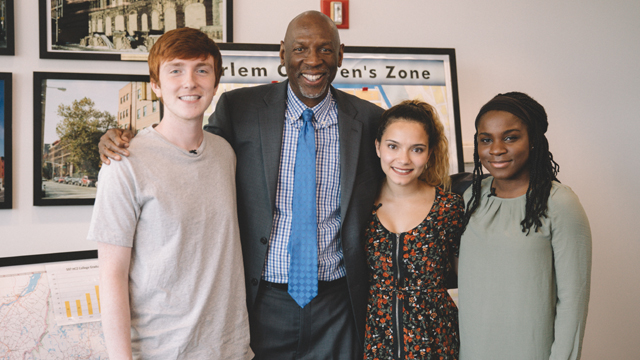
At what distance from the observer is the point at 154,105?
2.32 m

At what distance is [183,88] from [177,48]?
119 mm

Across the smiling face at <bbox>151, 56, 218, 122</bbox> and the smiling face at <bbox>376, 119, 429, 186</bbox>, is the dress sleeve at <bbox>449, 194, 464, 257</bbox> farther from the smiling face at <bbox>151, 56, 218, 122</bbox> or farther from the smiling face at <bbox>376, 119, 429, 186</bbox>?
the smiling face at <bbox>151, 56, 218, 122</bbox>

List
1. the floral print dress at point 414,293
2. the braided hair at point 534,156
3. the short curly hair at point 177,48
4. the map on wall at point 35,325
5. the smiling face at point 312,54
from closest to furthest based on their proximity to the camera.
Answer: the short curly hair at point 177,48
the braided hair at point 534,156
the floral print dress at point 414,293
the smiling face at point 312,54
the map on wall at point 35,325

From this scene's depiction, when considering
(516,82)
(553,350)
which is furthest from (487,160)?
(516,82)

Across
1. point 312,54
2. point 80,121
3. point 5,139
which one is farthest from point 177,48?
point 5,139

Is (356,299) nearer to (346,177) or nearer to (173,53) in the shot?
(346,177)

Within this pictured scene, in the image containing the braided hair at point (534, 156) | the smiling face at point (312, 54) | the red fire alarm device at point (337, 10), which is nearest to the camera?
the braided hair at point (534, 156)

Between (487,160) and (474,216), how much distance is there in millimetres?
232

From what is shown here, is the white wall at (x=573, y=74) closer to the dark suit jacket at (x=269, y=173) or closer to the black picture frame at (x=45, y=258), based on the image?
the dark suit jacket at (x=269, y=173)

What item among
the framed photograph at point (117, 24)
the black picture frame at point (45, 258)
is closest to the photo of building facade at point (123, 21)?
the framed photograph at point (117, 24)

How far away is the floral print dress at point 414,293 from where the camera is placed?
5.13ft

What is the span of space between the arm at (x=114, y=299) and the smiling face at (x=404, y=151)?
97 centimetres

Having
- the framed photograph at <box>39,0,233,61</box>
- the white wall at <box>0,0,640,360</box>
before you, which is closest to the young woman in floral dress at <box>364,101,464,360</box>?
the white wall at <box>0,0,640,360</box>

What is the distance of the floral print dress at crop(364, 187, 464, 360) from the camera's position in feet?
5.13
